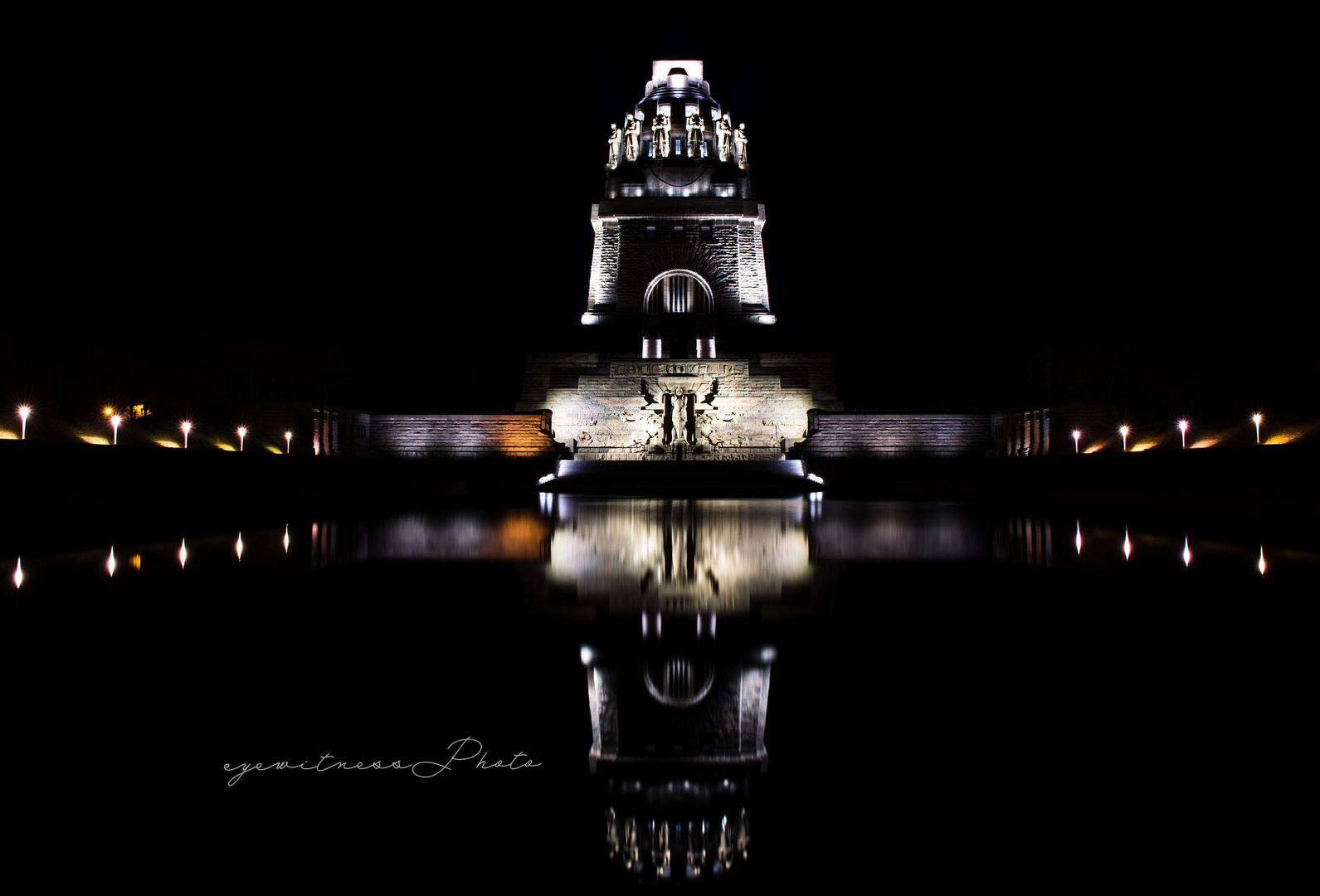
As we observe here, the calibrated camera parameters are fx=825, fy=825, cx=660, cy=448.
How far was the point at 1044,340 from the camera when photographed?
27.5 metres

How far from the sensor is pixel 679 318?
3188 centimetres

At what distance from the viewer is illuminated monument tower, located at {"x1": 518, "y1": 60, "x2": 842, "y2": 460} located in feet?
88.3

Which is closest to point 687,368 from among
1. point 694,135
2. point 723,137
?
point 694,135

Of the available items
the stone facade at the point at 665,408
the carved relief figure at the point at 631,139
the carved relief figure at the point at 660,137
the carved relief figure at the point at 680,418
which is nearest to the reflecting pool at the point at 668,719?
the carved relief figure at the point at 680,418

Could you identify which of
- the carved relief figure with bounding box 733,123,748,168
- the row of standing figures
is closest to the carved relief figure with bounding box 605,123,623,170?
the row of standing figures

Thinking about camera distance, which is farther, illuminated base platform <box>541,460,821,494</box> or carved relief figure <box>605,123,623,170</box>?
carved relief figure <box>605,123,623,170</box>

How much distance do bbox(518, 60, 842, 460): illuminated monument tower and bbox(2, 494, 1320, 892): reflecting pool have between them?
2198cm

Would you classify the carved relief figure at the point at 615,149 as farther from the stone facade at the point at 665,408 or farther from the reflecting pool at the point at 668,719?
the reflecting pool at the point at 668,719

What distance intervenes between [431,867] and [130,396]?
2410 cm

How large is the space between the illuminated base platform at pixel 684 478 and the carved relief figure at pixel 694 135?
874 inches

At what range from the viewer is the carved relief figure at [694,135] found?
125 feet

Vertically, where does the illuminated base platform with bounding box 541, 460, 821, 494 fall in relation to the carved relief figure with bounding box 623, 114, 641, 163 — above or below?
below
